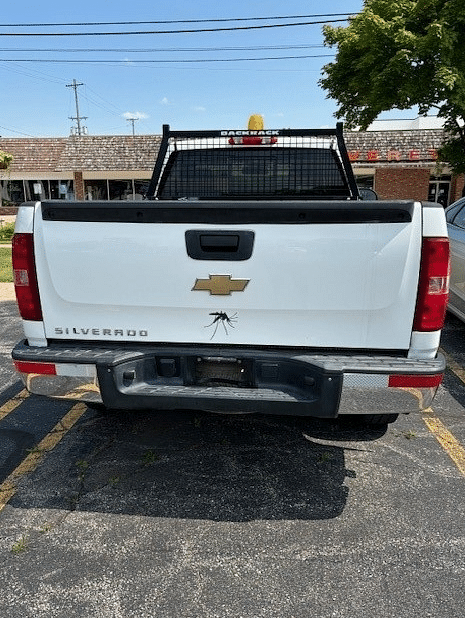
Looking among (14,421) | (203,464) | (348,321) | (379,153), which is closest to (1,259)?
(14,421)

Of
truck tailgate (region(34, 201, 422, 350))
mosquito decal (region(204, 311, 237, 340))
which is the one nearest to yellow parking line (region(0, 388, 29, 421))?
truck tailgate (region(34, 201, 422, 350))

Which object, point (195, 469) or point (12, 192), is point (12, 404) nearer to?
point (195, 469)

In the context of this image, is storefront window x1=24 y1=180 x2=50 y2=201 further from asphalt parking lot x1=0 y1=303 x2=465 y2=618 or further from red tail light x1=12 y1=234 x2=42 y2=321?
red tail light x1=12 y1=234 x2=42 y2=321

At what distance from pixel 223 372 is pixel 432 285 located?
1152mm

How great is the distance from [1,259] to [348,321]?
12.9 m

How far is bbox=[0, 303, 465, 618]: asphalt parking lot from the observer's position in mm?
2266

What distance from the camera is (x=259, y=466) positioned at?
11.0 feet

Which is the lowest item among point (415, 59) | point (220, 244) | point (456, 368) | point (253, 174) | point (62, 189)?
point (456, 368)

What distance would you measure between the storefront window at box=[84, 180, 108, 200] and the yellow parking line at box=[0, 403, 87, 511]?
25.0 m

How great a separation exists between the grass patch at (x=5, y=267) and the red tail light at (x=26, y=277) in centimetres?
832

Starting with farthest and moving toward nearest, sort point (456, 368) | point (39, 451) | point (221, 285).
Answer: point (456, 368) < point (39, 451) < point (221, 285)

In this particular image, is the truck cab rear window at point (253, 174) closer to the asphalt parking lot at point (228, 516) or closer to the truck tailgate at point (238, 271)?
the asphalt parking lot at point (228, 516)

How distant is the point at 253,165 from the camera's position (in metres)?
4.95

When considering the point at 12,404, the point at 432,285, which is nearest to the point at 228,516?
the point at 432,285
